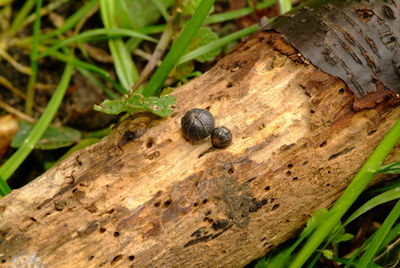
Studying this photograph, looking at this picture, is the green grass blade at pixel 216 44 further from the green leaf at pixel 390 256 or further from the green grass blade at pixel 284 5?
the green leaf at pixel 390 256

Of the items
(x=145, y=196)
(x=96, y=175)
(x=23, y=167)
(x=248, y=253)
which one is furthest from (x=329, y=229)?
(x=23, y=167)

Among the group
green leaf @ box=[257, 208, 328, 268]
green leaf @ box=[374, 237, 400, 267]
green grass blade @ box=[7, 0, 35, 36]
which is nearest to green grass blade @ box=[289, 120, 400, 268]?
green leaf @ box=[257, 208, 328, 268]

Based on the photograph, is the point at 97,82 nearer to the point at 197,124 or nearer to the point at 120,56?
the point at 120,56

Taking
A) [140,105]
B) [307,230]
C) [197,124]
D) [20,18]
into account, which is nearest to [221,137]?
[197,124]

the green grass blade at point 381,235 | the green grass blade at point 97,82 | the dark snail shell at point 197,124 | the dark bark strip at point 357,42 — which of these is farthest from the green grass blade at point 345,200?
the green grass blade at point 97,82

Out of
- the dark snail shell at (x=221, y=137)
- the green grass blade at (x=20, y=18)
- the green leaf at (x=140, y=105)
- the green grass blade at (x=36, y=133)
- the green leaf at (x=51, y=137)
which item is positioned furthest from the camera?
the green grass blade at (x=20, y=18)

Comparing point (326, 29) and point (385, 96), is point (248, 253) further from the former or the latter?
point (326, 29)
